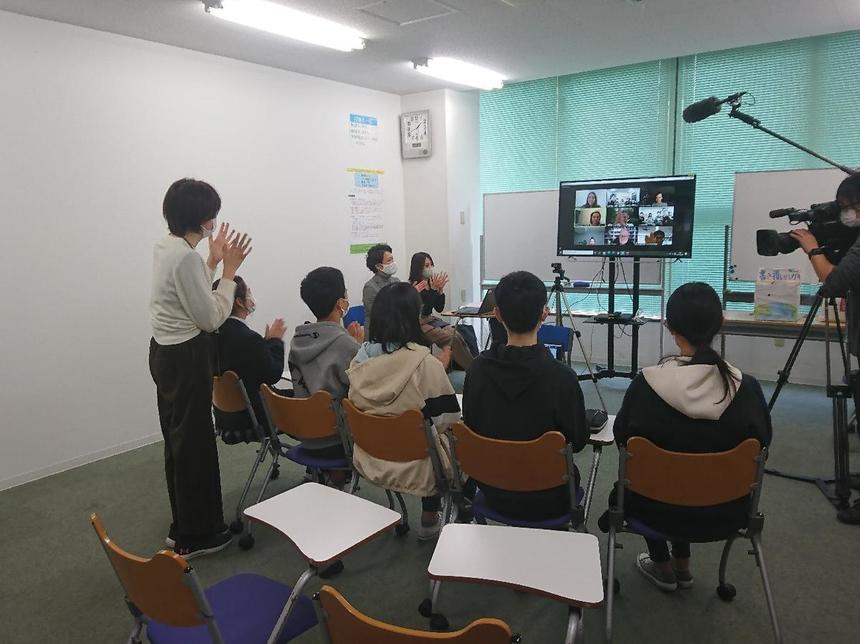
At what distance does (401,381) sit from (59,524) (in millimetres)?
2160

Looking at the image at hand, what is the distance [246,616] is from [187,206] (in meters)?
1.64

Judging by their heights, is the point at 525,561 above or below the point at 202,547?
above

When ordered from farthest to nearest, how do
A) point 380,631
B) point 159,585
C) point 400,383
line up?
point 400,383, point 159,585, point 380,631

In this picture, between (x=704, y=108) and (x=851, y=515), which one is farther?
(x=704, y=108)

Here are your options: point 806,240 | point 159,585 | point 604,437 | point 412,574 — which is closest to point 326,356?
point 412,574

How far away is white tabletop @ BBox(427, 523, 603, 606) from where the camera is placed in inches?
52.4

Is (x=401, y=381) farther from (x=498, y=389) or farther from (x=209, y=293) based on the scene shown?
(x=209, y=293)

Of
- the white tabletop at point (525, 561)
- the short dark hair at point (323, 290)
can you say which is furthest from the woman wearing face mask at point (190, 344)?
the white tabletop at point (525, 561)

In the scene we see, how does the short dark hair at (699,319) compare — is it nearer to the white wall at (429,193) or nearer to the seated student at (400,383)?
the seated student at (400,383)

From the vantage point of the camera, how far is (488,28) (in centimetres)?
398

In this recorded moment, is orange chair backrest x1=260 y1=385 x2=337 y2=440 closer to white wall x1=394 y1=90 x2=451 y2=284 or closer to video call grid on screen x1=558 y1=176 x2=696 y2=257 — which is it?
video call grid on screen x1=558 y1=176 x2=696 y2=257

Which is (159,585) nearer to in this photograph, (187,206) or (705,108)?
(187,206)

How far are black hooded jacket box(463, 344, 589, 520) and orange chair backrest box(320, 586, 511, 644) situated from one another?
3.21 ft

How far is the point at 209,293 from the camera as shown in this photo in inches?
97.3
